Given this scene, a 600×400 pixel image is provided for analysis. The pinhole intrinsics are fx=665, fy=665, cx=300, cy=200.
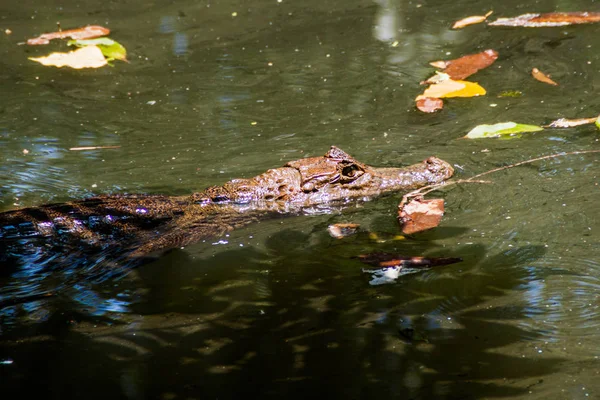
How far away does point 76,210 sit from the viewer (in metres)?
5.09

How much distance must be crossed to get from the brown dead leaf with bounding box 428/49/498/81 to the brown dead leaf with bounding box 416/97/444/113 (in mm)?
648

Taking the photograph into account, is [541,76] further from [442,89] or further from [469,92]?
[442,89]

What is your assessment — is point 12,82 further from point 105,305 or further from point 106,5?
point 105,305

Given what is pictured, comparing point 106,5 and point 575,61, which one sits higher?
point 106,5

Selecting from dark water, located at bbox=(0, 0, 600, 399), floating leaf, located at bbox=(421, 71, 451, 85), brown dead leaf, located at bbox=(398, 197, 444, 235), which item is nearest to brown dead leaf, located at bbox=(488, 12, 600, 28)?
dark water, located at bbox=(0, 0, 600, 399)

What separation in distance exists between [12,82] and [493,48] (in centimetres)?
579

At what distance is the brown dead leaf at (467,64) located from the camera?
734cm

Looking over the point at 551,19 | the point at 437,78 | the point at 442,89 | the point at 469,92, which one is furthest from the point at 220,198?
the point at 551,19

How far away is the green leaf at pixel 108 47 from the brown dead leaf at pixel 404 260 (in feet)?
18.6

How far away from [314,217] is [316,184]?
0.38 metres

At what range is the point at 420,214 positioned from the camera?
481 centimetres

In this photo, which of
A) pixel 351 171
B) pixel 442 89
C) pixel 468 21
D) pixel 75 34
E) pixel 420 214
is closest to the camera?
pixel 420 214

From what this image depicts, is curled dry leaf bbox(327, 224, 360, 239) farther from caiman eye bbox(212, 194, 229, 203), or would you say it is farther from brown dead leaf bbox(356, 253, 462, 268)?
caiman eye bbox(212, 194, 229, 203)

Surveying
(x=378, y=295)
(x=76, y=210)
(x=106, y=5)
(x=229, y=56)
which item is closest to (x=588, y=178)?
(x=378, y=295)
